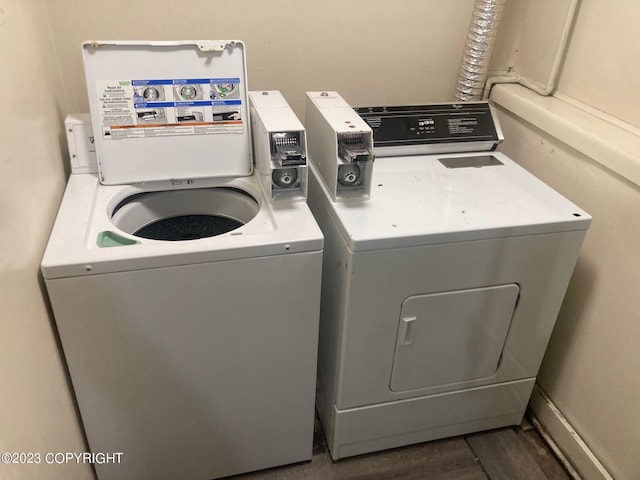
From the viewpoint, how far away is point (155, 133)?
146cm

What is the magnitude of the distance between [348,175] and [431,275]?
1.13 ft

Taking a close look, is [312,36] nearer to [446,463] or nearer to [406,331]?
[406,331]

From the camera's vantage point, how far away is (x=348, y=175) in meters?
1.39

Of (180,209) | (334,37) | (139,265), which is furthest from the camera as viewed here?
(334,37)

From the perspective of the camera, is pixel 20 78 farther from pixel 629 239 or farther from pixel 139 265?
pixel 629 239

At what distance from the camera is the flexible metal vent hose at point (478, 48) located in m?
1.72

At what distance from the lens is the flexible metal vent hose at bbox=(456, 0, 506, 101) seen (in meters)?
1.72

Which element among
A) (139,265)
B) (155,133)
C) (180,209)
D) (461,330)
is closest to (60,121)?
(155,133)

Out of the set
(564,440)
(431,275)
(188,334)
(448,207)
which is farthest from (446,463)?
(188,334)

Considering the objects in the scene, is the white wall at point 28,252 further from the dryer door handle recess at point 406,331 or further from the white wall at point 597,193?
the white wall at point 597,193

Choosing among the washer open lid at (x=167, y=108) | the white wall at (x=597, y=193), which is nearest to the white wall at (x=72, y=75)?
the washer open lid at (x=167, y=108)

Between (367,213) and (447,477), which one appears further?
(447,477)

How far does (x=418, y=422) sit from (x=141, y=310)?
3.10 ft

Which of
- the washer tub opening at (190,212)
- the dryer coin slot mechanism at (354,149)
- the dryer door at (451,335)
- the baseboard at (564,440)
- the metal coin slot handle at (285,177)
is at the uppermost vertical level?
the dryer coin slot mechanism at (354,149)
